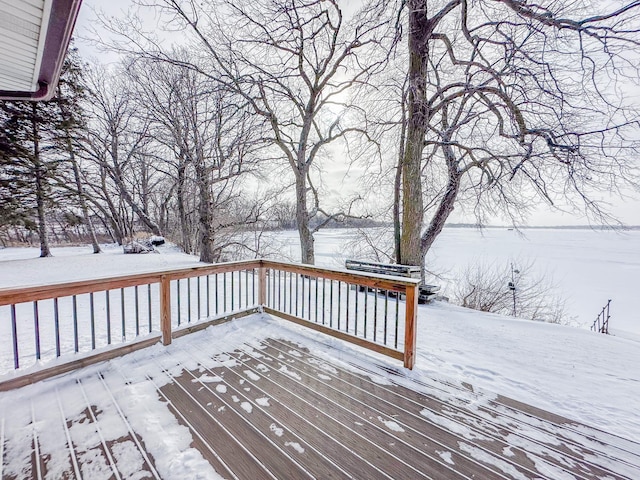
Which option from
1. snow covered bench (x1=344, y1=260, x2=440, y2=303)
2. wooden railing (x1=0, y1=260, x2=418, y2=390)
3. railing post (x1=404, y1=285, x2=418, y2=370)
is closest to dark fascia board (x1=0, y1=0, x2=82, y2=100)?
wooden railing (x1=0, y1=260, x2=418, y2=390)

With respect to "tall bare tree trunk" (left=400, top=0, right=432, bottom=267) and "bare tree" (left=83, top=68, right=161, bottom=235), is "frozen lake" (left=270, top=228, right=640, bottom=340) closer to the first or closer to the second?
"tall bare tree trunk" (left=400, top=0, right=432, bottom=267)

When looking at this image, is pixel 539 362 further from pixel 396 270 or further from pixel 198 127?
pixel 198 127

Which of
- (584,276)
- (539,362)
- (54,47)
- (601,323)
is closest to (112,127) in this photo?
(54,47)

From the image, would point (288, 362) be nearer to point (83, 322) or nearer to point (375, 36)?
point (83, 322)

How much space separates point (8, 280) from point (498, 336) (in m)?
9.76

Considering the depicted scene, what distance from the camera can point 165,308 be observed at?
10.00 ft

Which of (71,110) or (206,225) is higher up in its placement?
(71,110)

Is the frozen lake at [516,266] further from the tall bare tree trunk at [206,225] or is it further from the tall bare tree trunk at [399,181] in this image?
the tall bare tree trunk at [399,181]

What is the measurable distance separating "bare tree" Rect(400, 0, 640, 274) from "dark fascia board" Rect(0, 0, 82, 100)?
4852 millimetres

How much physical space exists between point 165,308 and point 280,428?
6.26 feet

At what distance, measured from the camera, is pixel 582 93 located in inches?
194

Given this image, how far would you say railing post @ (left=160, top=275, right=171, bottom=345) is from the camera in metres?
3.03

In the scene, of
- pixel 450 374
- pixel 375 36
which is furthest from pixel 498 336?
pixel 375 36

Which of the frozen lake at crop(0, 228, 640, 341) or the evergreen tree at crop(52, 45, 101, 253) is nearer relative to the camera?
the frozen lake at crop(0, 228, 640, 341)
